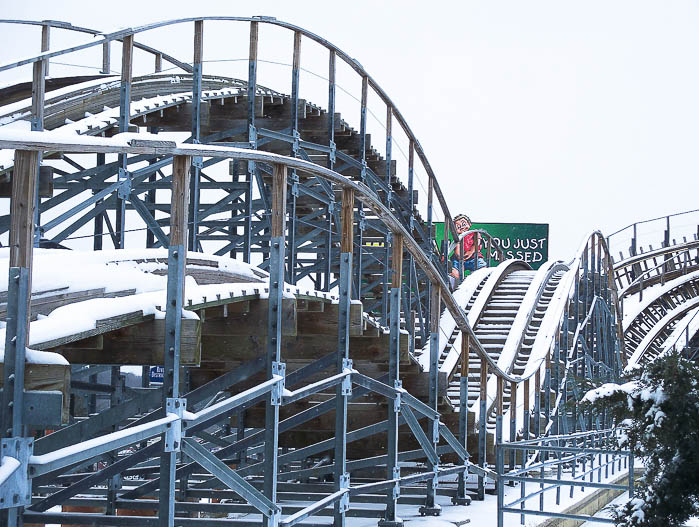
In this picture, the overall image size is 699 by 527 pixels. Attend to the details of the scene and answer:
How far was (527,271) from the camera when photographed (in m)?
27.7

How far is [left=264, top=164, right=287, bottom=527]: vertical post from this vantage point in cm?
825

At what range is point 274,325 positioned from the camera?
27.4 ft

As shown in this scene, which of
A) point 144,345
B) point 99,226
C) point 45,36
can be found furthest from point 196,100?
point 144,345

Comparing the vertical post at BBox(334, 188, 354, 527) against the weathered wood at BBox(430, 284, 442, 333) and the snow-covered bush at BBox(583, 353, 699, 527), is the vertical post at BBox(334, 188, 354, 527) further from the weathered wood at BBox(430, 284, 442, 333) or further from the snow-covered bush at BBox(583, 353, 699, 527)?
the weathered wood at BBox(430, 284, 442, 333)

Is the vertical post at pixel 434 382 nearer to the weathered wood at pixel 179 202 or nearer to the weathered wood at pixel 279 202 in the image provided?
the weathered wood at pixel 279 202

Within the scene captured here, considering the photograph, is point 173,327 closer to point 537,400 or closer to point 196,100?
point 196,100

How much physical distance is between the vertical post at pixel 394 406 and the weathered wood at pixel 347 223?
52.4 inches

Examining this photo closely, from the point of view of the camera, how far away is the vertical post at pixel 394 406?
443 inches

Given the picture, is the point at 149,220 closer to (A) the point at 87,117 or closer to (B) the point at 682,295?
(A) the point at 87,117

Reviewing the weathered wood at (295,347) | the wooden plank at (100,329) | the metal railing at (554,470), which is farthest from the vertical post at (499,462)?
the wooden plank at (100,329)

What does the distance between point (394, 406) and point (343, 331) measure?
1743 millimetres

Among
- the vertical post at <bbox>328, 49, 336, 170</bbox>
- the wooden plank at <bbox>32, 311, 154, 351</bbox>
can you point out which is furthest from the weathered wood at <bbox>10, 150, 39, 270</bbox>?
the vertical post at <bbox>328, 49, 336, 170</bbox>

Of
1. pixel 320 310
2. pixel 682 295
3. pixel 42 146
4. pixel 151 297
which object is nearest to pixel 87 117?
pixel 320 310

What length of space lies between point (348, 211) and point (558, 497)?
6.33m
